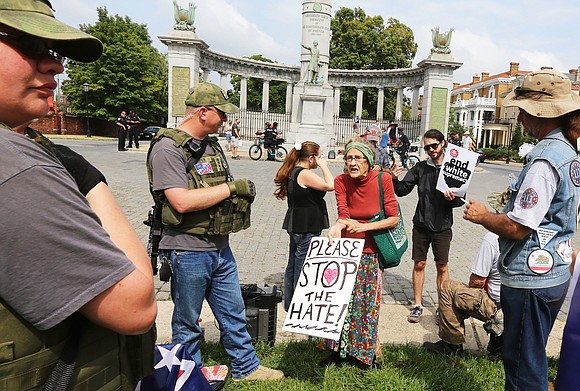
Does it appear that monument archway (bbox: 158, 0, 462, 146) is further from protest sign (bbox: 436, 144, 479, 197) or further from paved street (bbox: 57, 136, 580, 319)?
protest sign (bbox: 436, 144, 479, 197)

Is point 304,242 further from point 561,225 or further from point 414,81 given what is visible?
point 414,81

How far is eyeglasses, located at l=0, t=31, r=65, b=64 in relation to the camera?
113 cm

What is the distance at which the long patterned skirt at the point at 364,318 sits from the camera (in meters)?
3.56

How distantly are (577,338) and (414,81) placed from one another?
3726cm

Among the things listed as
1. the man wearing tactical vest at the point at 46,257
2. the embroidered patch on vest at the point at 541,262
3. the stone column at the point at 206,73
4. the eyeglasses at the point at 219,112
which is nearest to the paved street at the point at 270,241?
the eyeglasses at the point at 219,112

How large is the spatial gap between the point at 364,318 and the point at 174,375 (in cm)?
207

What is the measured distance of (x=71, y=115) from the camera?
4491cm

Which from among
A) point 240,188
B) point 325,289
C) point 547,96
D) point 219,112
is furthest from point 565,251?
point 219,112

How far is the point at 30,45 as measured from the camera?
3.82ft

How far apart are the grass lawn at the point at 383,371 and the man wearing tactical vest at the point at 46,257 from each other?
233 cm

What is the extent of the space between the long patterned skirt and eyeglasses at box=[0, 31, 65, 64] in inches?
117

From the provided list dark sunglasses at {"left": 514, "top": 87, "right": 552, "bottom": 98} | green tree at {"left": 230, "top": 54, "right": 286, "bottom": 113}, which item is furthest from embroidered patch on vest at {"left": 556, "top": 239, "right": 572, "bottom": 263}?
green tree at {"left": 230, "top": 54, "right": 286, "bottom": 113}

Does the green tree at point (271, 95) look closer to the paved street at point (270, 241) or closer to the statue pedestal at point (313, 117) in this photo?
the statue pedestal at point (313, 117)

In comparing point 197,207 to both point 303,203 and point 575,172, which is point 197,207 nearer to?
point 303,203
